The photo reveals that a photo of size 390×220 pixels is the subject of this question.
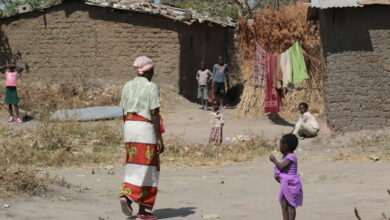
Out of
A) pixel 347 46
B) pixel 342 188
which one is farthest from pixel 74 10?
pixel 342 188

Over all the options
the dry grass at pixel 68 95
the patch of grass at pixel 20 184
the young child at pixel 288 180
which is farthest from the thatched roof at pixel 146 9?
the young child at pixel 288 180

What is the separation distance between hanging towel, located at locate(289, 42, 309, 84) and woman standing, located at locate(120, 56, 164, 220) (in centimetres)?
943

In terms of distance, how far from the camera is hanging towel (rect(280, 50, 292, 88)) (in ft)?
52.3

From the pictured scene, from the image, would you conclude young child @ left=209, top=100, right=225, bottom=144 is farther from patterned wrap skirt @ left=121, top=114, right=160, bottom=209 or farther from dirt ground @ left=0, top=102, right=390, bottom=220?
patterned wrap skirt @ left=121, top=114, right=160, bottom=209

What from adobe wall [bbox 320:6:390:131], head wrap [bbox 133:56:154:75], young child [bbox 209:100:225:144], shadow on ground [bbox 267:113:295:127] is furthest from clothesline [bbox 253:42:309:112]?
head wrap [bbox 133:56:154:75]

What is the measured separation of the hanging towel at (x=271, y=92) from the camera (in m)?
16.4

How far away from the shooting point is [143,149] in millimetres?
6816

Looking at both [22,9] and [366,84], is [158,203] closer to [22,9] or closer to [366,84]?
[366,84]

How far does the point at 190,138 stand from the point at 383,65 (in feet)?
11.6

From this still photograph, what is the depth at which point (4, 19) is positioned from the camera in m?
20.5

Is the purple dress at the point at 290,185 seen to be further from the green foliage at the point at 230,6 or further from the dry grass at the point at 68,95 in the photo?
the green foliage at the point at 230,6

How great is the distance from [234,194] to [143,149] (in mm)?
2114

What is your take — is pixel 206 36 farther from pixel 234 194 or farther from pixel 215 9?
pixel 234 194

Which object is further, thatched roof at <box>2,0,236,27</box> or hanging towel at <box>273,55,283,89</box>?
thatched roof at <box>2,0,236,27</box>
